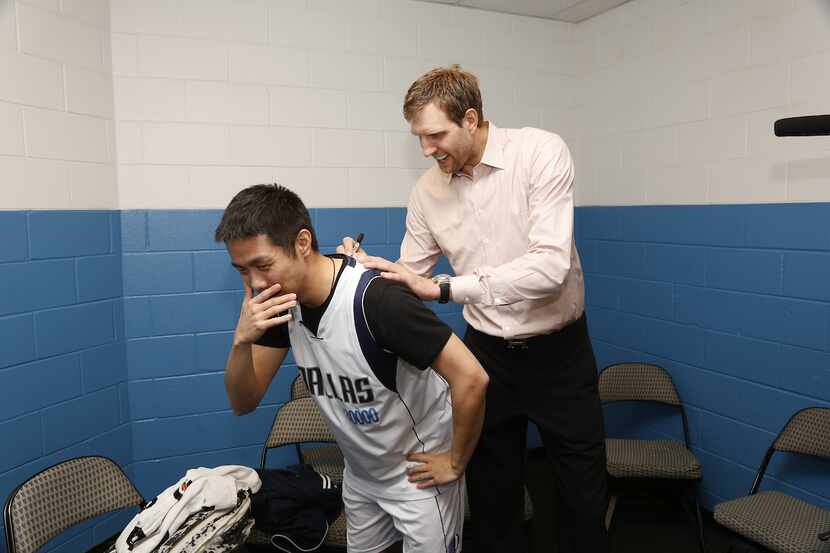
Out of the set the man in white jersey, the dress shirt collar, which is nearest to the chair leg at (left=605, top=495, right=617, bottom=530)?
the man in white jersey

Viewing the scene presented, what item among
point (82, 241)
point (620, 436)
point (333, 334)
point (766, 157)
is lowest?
point (620, 436)

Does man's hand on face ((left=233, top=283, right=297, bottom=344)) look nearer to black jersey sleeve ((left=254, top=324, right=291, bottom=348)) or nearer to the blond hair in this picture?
black jersey sleeve ((left=254, top=324, right=291, bottom=348))

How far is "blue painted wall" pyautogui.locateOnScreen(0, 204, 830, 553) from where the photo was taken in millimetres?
2488

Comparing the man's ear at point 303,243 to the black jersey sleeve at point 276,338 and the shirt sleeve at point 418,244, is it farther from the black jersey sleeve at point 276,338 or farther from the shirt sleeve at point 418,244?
the shirt sleeve at point 418,244

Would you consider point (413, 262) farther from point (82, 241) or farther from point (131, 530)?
point (82, 241)

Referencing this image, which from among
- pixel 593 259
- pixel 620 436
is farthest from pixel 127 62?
pixel 620 436

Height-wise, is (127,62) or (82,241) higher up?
(127,62)

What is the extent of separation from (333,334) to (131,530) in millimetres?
1055

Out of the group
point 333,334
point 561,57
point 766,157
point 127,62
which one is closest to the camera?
point 333,334

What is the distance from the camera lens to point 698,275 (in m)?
3.02

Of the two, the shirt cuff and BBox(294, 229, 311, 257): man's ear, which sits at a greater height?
BBox(294, 229, 311, 257): man's ear

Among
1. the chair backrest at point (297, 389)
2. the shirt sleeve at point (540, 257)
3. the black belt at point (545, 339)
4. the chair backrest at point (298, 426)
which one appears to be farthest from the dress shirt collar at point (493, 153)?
the chair backrest at point (297, 389)

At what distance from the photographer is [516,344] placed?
2.07m

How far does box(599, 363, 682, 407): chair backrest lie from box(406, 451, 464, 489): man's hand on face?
5.57 feet
